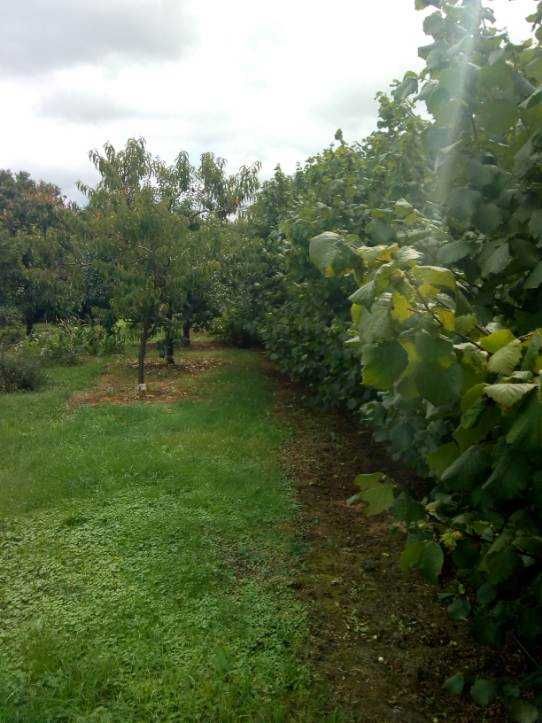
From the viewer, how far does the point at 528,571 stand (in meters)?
2.04

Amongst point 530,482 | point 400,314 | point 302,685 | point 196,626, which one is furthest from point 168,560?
point 400,314

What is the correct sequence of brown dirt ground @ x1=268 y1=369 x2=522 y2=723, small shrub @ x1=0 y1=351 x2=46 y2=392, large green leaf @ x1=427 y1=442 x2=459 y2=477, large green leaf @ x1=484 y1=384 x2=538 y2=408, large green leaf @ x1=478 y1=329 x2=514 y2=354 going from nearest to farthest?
large green leaf @ x1=484 y1=384 x2=538 y2=408 → large green leaf @ x1=478 y1=329 x2=514 y2=354 → large green leaf @ x1=427 y1=442 x2=459 y2=477 → brown dirt ground @ x1=268 y1=369 x2=522 y2=723 → small shrub @ x1=0 y1=351 x2=46 y2=392

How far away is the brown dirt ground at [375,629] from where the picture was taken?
9.11 ft

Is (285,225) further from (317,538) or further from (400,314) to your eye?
(400,314)

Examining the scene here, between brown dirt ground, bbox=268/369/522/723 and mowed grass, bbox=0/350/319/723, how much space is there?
147mm

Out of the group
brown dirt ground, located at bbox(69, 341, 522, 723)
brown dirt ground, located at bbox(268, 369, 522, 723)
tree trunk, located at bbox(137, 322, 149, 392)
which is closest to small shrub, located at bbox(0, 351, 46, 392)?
Answer: tree trunk, located at bbox(137, 322, 149, 392)

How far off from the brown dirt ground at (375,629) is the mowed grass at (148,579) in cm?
15

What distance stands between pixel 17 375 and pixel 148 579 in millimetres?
6904

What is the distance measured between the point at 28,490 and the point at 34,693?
2573 mm

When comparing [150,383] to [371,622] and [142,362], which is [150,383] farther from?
[371,622]

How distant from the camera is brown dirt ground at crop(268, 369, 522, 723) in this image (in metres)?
2.78

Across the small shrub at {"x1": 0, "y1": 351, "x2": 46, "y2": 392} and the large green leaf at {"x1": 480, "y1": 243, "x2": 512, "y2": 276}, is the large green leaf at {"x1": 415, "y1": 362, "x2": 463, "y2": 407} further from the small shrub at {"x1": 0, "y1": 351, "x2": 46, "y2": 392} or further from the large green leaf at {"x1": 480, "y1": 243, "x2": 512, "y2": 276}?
the small shrub at {"x1": 0, "y1": 351, "x2": 46, "y2": 392}

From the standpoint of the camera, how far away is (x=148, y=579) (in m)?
3.76

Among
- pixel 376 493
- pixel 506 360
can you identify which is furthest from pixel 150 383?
pixel 506 360
